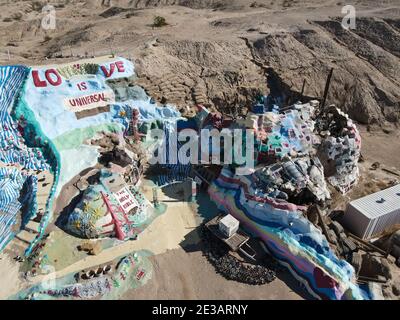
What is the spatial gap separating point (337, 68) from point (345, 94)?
4.02m

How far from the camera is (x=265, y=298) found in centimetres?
2419

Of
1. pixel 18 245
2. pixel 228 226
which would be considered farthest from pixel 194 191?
pixel 18 245

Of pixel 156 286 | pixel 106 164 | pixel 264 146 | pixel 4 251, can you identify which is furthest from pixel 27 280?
pixel 264 146

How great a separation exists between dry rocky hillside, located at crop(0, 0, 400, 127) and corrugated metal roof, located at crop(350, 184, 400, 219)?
1771 centimetres

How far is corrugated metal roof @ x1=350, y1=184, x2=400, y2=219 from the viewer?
1099 inches

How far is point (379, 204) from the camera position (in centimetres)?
2875

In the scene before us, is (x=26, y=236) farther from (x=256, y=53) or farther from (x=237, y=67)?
(x=256, y=53)

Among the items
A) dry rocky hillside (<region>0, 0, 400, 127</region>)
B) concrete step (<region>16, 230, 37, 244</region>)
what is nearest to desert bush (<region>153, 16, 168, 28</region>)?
dry rocky hillside (<region>0, 0, 400, 127</region>)

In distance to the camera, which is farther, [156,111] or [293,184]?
[156,111]

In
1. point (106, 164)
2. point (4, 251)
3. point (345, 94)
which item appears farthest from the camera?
point (345, 94)

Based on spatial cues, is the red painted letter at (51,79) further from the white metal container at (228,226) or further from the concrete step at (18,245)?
the white metal container at (228,226)

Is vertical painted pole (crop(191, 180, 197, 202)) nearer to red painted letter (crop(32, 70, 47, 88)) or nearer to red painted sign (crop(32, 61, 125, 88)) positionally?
red painted sign (crop(32, 61, 125, 88))

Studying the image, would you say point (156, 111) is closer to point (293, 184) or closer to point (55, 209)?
point (55, 209)
